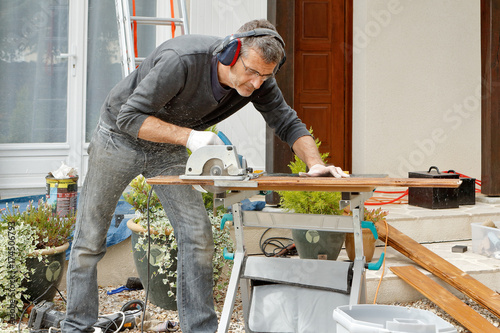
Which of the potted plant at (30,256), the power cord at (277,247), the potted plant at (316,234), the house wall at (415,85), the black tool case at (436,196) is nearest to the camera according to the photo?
the potted plant at (30,256)

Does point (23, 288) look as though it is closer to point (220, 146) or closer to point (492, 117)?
point (220, 146)

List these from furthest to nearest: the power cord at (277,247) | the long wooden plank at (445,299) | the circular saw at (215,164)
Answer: the power cord at (277,247)
the long wooden plank at (445,299)
the circular saw at (215,164)

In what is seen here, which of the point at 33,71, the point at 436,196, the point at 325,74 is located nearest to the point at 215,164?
the point at 436,196

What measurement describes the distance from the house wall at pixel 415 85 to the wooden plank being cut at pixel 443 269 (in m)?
1.79

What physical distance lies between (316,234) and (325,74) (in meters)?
2.75

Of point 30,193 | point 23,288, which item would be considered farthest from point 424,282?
point 30,193

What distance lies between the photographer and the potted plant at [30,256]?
10.6 feet

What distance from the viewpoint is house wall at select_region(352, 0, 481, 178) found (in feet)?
18.8

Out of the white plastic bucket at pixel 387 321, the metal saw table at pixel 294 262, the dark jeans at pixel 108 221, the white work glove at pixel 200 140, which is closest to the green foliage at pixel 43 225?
the dark jeans at pixel 108 221

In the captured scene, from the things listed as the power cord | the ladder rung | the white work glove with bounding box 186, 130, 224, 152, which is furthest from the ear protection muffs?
the ladder rung

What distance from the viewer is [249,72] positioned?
93.4 inches

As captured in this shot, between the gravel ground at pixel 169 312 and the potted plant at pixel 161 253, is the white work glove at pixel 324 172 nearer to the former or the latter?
the potted plant at pixel 161 253

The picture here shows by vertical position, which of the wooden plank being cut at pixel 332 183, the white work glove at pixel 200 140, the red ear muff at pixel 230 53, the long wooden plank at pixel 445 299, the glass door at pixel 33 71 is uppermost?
the glass door at pixel 33 71

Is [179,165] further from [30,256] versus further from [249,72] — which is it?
[30,256]
